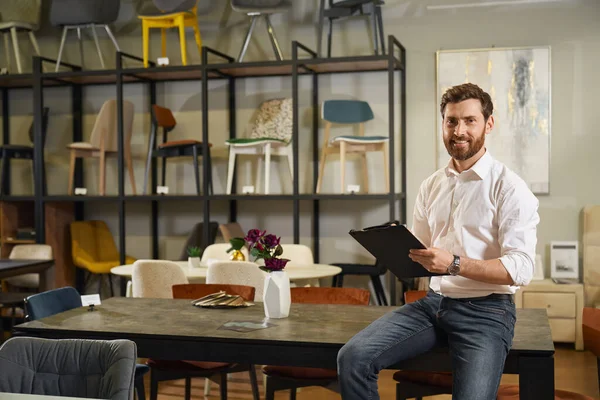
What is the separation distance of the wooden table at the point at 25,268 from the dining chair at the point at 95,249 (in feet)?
3.12

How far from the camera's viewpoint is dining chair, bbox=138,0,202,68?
7023 mm

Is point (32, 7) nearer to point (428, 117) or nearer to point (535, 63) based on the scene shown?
point (428, 117)

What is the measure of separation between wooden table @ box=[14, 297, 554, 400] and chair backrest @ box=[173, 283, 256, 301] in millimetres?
513

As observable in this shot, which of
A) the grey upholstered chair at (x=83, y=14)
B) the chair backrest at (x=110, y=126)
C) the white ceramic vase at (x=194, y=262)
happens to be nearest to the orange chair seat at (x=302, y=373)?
the white ceramic vase at (x=194, y=262)

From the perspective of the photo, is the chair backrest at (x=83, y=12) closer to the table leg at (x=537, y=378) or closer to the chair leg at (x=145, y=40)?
the chair leg at (x=145, y=40)

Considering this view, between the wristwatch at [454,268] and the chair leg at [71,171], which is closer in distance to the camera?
the wristwatch at [454,268]

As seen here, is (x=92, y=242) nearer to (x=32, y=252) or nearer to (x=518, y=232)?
(x=32, y=252)

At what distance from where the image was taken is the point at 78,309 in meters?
3.46

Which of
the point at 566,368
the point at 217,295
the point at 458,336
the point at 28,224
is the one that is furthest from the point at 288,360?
the point at 28,224

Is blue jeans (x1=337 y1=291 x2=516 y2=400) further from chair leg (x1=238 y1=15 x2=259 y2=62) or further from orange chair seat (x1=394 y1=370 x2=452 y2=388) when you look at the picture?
chair leg (x1=238 y1=15 x2=259 y2=62)

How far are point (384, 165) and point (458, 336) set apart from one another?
14.1 ft

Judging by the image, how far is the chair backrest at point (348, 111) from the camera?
22.6 feet

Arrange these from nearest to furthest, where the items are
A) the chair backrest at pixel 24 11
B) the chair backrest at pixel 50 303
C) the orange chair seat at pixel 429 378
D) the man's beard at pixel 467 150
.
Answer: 1. the man's beard at pixel 467 150
2. the orange chair seat at pixel 429 378
3. the chair backrest at pixel 50 303
4. the chair backrest at pixel 24 11

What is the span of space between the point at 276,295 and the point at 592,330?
4.61 feet
